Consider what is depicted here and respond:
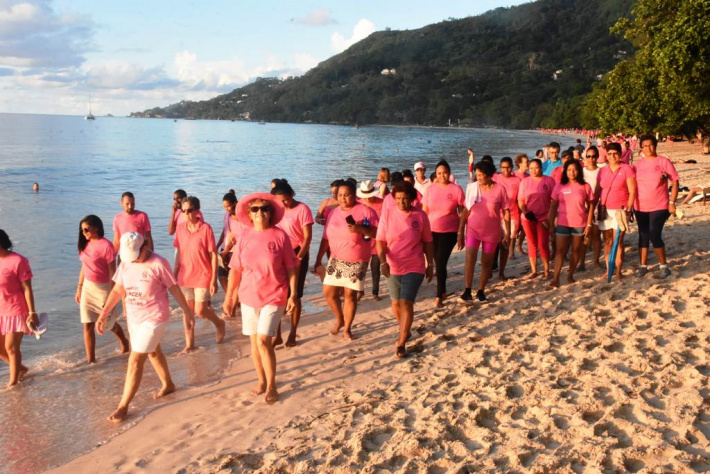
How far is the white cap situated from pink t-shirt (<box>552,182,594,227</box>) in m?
5.35

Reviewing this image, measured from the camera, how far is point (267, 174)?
3562cm

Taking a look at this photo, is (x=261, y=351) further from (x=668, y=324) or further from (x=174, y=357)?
(x=668, y=324)

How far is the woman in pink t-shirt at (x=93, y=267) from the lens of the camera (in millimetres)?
5781

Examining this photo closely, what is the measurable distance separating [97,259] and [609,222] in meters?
6.30

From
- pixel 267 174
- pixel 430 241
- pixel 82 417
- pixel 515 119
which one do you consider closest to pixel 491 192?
pixel 430 241

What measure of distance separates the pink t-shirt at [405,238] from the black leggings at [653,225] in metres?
3.53

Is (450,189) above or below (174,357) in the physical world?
A: above

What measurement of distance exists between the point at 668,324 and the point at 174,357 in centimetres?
514

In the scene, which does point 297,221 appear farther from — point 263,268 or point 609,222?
point 609,222

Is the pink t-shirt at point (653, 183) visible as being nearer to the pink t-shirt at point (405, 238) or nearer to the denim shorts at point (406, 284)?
Answer: the pink t-shirt at point (405, 238)

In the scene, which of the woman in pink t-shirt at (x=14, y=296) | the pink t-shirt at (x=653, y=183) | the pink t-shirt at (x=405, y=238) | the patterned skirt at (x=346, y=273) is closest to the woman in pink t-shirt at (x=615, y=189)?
the pink t-shirt at (x=653, y=183)

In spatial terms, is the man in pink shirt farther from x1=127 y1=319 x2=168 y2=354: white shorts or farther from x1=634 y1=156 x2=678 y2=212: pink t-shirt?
x1=634 y1=156 x2=678 y2=212: pink t-shirt

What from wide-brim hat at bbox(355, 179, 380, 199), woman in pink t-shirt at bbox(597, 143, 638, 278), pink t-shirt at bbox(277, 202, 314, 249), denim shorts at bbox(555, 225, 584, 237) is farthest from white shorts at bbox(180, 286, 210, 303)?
woman in pink t-shirt at bbox(597, 143, 638, 278)

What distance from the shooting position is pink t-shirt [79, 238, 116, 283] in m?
5.80
